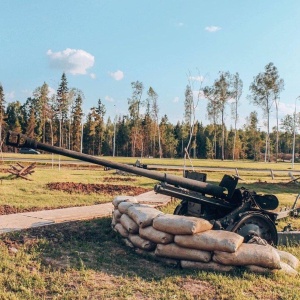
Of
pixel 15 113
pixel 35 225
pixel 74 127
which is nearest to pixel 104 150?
pixel 74 127

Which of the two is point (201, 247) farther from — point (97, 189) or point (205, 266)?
point (97, 189)

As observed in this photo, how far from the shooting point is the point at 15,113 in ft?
247

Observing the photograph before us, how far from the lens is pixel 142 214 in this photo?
6199 mm

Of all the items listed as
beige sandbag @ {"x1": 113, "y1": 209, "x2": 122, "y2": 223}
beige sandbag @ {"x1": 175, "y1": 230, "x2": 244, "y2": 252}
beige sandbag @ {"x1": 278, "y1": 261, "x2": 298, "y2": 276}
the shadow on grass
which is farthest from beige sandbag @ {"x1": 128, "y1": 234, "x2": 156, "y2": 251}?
beige sandbag @ {"x1": 278, "y1": 261, "x2": 298, "y2": 276}

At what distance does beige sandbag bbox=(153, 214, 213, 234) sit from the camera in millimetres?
5359

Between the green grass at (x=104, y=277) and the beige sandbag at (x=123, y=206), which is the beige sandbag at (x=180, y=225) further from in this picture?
the beige sandbag at (x=123, y=206)

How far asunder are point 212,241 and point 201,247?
0.18 metres

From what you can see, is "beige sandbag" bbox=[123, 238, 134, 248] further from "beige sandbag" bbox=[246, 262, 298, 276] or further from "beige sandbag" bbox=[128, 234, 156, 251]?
"beige sandbag" bbox=[246, 262, 298, 276]

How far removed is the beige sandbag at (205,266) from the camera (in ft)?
17.1

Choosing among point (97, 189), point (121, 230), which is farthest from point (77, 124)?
point (121, 230)

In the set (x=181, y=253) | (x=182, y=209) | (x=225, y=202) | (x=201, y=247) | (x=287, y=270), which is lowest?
(x=287, y=270)

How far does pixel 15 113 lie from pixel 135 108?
77.9 ft

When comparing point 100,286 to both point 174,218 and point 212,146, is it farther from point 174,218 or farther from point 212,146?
point 212,146

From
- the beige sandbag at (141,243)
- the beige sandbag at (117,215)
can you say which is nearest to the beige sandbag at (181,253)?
the beige sandbag at (141,243)
